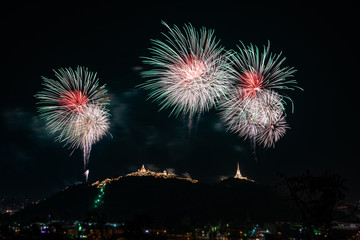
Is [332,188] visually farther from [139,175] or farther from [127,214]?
[139,175]

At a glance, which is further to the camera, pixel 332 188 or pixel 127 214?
pixel 127 214

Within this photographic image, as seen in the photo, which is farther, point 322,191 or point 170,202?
point 170,202

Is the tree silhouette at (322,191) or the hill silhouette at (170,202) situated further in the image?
the hill silhouette at (170,202)

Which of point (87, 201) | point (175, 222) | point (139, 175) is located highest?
point (139, 175)

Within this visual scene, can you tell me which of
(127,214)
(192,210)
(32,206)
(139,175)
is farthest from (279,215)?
(32,206)

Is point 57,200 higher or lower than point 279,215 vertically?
higher

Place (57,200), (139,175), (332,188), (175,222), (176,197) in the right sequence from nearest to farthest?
(332,188)
(175,222)
(176,197)
(57,200)
(139,175)

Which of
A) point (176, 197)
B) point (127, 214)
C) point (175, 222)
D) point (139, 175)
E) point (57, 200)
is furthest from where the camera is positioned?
point (139, 175)

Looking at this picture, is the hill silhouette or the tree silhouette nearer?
the tree silhouette
